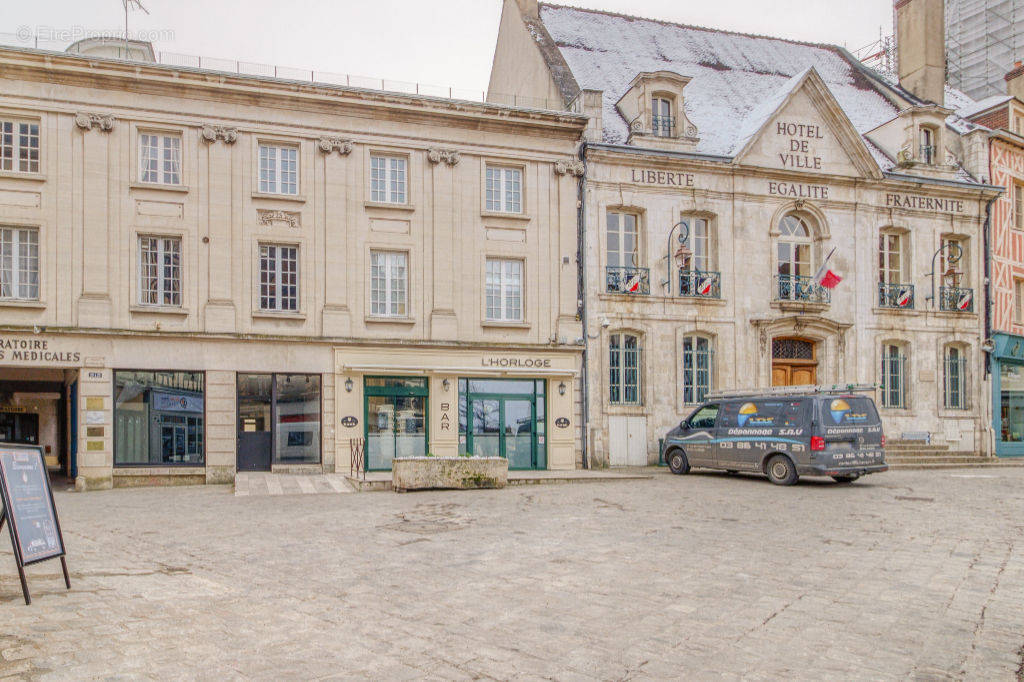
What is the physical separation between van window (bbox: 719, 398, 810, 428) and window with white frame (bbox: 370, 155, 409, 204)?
9.45m

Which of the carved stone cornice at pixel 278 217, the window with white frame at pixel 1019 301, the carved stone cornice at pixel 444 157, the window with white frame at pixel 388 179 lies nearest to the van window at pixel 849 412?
the carved stone cornice at pixel 444 157

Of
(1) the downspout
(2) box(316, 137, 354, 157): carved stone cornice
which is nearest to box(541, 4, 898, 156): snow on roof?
(1) the downspout

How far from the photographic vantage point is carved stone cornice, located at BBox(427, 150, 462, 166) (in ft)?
71.5

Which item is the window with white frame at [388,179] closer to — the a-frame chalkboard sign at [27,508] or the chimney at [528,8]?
the chimney at [528,8]

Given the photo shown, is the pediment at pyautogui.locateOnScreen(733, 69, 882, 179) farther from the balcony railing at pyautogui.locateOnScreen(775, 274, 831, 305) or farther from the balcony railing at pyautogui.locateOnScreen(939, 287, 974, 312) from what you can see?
the balcony railing at pyautogui.locateOnScreen(939, 287, 974, 312)

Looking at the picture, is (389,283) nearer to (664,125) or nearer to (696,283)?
(696,283)

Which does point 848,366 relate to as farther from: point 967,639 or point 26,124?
point 26,124

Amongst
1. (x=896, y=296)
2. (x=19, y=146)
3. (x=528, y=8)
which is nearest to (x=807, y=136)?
(x=896, y=296)

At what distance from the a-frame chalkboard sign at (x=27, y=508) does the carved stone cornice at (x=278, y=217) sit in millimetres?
13524

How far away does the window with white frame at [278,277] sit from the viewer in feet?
67.5

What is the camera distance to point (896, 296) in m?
26.6

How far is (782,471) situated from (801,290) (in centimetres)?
892

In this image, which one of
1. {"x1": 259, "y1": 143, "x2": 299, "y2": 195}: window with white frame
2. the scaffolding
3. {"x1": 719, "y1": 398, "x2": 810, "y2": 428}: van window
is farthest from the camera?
the scaffolding

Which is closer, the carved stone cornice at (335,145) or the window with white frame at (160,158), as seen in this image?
the window with white frame at (160,158)
